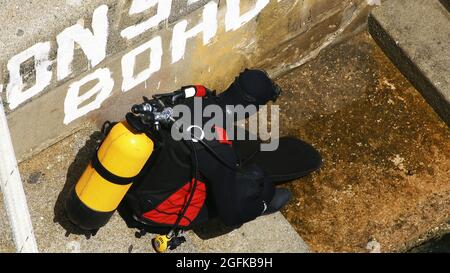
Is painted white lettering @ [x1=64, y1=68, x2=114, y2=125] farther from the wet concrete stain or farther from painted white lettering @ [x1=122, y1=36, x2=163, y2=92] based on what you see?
the wet concrete stain

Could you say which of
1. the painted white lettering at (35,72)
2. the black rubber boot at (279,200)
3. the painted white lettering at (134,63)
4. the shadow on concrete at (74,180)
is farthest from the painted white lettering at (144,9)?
the black rubber boot at (279,200)

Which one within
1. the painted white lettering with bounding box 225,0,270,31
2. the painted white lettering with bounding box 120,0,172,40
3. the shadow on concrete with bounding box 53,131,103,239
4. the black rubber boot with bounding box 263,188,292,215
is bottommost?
the black rubber boot with bounding box 263,188,292,215

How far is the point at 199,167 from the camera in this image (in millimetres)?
5668

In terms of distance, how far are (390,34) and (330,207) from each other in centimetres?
165

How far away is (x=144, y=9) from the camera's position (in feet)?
20.0

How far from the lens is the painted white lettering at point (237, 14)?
6723mm

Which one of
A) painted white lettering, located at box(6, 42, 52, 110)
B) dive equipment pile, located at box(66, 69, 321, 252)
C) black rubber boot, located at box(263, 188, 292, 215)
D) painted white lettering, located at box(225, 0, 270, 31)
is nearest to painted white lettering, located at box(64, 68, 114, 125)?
painted white lettering, located at box(6, 42, 52, 110)

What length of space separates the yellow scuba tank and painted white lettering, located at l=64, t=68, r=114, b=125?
27.2 inches

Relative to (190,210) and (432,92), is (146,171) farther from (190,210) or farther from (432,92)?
(432,92)

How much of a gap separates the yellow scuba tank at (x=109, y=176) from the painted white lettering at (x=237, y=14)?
1.56 meters

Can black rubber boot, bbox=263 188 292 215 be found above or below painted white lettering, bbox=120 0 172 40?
below

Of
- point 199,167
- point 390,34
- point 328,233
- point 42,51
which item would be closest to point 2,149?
point 42,51

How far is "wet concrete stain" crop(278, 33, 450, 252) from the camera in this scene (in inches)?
276

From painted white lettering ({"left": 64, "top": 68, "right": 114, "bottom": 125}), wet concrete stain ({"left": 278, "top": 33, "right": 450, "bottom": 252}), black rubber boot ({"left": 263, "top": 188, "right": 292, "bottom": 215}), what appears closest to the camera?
painted white lettering ({"left": 64, "top": 68, "right": 114, "bottom": 125})
